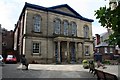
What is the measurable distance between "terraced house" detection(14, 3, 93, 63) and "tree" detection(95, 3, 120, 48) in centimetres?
2598

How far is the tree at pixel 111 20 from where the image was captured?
151 inches

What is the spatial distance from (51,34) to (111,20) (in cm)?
2875

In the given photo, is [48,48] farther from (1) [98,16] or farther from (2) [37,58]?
(1) [98,16]

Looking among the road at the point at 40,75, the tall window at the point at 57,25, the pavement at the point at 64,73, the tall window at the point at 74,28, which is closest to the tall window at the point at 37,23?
the tall window at the point at 57,25

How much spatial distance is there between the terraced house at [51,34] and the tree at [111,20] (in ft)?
85.2

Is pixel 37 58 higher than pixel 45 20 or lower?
lower

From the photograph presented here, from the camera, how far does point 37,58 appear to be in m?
30.4

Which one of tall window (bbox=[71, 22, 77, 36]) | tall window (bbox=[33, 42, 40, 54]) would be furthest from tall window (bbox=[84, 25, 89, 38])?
tall window (bbox=[33, 42, 40, 54])

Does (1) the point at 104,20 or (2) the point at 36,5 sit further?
(2) the point at 36,5

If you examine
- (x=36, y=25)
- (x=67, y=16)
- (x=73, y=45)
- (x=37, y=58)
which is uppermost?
(x=67, y=16)

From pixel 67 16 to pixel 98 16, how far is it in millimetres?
31737

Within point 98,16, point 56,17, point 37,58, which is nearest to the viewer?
point 98,16

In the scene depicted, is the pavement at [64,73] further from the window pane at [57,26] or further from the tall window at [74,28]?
the tall window at [74,28]

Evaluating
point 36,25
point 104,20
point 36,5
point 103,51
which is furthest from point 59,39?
point 104,20
